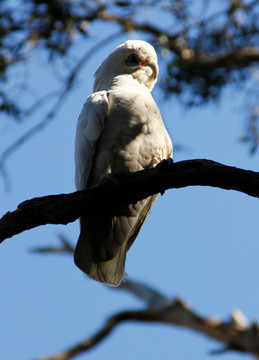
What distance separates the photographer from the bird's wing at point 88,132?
3.64m

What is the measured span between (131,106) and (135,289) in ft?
Answer: 4.93

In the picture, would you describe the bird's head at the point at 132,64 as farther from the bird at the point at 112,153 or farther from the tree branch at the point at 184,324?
the tree branch at the point at 184,324

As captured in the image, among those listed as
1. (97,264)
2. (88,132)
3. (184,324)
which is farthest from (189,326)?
(88,132)

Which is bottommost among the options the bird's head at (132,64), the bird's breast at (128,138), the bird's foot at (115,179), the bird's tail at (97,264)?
the bird's tail at (97,264)

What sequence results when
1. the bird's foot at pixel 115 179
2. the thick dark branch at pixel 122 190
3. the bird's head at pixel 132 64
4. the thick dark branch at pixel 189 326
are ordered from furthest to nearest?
the bird's head at pixel 132 64
the thick dark branch at pixel 189 326
the bird's foot at pixel 115 179
the thick dark branch at pixel 122 190

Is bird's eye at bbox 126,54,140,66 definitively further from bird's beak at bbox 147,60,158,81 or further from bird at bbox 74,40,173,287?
bird at bbox 74,40,173,287

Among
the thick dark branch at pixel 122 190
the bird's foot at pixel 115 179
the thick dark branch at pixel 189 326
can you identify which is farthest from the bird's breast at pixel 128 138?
the thick dark branch at pixel 189 326

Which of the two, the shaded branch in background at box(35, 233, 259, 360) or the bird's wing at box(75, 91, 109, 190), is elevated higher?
the bird's wing at box(75, 91, 109, 190)

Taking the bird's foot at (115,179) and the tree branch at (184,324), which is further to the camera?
the tree branch at (184,324)

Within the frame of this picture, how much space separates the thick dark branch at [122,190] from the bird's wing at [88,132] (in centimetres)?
59

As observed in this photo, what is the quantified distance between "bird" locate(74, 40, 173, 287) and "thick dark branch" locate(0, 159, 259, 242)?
47cm


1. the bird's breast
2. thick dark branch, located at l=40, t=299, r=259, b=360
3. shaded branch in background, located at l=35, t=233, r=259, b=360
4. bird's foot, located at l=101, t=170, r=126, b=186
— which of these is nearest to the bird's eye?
the bird's breast

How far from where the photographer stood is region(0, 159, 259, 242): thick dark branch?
2.95 meters

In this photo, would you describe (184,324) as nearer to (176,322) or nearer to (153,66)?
(176,322)
